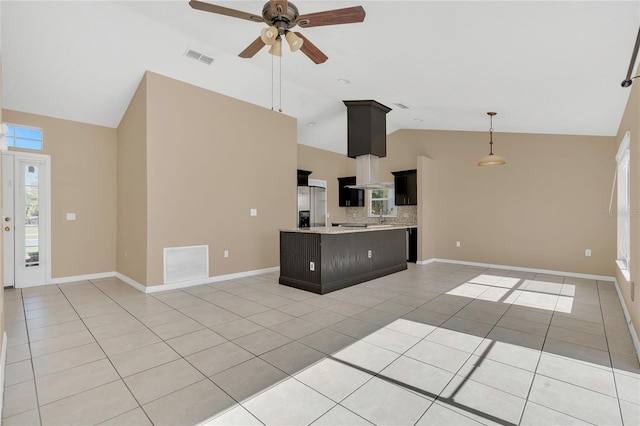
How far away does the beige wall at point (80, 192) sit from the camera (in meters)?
5.02

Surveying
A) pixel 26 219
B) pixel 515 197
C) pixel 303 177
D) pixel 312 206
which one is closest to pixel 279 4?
pixel 26 219

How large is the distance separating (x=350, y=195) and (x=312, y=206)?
4.17 ft

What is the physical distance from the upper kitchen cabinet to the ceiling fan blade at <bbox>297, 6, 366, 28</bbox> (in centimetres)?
513

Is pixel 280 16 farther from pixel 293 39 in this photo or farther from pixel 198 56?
pixel 198 56

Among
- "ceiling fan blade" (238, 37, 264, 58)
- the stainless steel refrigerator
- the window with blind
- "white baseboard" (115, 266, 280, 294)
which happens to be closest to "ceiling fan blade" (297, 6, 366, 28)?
"ceiling fan blade" (238, 37, 264, 58)

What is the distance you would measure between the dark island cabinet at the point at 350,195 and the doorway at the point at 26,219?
21.0ft

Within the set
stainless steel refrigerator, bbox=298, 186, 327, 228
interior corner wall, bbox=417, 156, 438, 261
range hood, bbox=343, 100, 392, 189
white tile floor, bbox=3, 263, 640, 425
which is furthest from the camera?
stainless steel refrigerator, bbox=298, 186, 327, 228

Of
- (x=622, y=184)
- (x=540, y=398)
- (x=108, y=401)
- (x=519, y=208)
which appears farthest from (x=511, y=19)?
(x=519, y=208)

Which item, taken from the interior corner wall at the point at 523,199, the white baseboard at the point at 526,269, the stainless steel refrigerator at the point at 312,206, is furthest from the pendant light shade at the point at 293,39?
the white baseboard at the point at 526,269

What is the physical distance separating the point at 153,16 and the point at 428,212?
20.1 ft

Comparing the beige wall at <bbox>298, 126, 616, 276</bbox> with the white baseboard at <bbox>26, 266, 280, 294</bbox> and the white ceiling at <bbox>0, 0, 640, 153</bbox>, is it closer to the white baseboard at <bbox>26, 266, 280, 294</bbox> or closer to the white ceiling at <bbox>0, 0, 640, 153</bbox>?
the white ceiling at <bbox>0, 0, 640, 153</bbox>

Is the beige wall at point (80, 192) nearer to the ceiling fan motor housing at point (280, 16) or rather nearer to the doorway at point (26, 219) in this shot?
the doorway at point (26, 219)

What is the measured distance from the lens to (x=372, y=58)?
148 inches

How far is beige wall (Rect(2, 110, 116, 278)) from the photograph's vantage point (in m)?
5.02
